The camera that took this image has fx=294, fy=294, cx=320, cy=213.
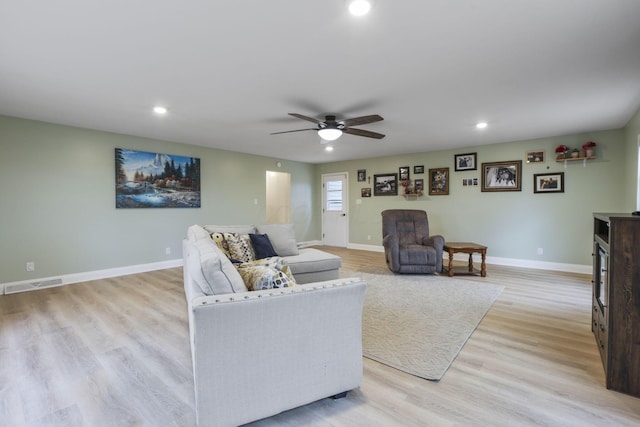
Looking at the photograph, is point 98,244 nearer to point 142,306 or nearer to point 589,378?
point 142,306

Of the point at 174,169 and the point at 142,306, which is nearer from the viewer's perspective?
the point at 142,306

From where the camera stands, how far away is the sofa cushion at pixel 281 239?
12.3ft

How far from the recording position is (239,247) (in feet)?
10.8

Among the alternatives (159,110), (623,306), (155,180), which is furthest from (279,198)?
(623,306)

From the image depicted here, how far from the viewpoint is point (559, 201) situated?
192 inches

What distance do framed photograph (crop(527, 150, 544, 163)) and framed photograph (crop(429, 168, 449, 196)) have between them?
1.37 m

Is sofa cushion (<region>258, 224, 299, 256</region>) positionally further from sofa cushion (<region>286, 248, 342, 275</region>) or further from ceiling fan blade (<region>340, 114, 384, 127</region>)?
ceiling fan blade (<region>340, 114, 384, 127</region>)

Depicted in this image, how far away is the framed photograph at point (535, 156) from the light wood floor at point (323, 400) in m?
2.74

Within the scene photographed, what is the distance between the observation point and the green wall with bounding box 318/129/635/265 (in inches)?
179

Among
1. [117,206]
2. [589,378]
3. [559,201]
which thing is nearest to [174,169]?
[117,206]

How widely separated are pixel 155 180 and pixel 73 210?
3.96 feet

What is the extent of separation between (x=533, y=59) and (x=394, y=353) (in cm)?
253

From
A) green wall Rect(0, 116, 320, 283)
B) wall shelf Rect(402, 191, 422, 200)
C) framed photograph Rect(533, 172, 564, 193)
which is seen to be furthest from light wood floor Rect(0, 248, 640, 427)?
wall shelf Rect(402, 191, 422, 200)

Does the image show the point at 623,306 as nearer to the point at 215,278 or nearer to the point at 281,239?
the point at 215,278
